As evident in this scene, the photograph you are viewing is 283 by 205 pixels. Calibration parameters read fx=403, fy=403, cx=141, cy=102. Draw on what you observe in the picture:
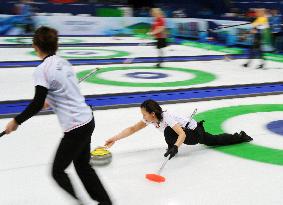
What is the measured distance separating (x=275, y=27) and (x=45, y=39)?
14.2m

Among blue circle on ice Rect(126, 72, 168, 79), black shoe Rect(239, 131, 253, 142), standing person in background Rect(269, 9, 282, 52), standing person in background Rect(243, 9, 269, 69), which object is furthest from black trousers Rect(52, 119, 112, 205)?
standing person in background Rect(269, 9, 282, 52)

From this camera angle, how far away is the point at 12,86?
335 inches

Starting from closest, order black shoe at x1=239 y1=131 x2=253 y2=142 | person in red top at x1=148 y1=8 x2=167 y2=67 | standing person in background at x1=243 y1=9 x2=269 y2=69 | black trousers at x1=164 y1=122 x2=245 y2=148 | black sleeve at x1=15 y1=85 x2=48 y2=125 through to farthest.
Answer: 1. black sleeve at x1=15 y1=85 x2=48 y2=125
2. black trousers at x1=164 y1=122 x2=245 y2=148
3. black shoe at x1=239 y1=131 x2=253 y2=142
4. person in red top at x1=148 y1=8 x2=167 y2=67
5. standing person in background at x1=243 y1=9 x2=269 y2=69

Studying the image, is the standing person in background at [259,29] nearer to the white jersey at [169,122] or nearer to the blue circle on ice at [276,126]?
the blue circle on ice at [276,126]

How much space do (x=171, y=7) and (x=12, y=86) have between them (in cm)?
1550

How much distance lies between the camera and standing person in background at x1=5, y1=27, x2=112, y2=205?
2830 mm

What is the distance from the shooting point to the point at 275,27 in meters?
15.6

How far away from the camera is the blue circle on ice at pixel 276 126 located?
5730 millimetres

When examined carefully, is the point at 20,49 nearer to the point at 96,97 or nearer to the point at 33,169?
the point at 96,97

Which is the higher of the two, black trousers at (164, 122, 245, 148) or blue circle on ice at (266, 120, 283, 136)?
black trousers at (164, 122, 245, 148)

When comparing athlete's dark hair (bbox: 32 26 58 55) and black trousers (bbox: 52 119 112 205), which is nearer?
athlete's dark hair (bbox: 32 26 58 55)

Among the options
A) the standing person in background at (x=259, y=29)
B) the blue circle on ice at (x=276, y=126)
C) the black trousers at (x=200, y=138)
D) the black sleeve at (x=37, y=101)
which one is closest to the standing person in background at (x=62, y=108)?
the black sleeve at (x=37, y=101)

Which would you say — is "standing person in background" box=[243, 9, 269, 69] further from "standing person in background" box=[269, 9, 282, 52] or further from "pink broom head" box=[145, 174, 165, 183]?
"pink broom head" box=[145, 174, 165, 183]

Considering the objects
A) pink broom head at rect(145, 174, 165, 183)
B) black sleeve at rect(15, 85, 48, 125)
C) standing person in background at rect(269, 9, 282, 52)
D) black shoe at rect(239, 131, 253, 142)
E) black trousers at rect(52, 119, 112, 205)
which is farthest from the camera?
standing person in background at rect(269, 9, 282, 52)
